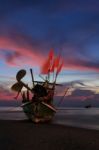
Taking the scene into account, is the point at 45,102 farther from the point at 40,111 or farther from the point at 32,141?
the point at 32,141

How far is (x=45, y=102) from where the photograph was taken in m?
70.8

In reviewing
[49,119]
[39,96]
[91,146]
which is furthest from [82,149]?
[49,119]

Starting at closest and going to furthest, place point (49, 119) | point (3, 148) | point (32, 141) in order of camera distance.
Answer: point (3, 148) < point (32, 141) < point (49, 119)

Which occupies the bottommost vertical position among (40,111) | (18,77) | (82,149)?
(82,149)

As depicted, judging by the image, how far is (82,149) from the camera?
30.2m

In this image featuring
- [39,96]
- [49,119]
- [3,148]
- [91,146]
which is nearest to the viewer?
[3,148]

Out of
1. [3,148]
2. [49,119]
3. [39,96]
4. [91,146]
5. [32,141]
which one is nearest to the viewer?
[3,148]

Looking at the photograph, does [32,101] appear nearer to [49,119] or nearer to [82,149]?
[49,119]

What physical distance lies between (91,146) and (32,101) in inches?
1478

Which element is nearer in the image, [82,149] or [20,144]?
[82,149]

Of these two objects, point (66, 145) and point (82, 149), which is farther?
point (66, 145)

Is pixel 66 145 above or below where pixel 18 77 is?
below

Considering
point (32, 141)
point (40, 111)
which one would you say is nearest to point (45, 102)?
point (40, 111)

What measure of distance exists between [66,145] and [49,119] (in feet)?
135
